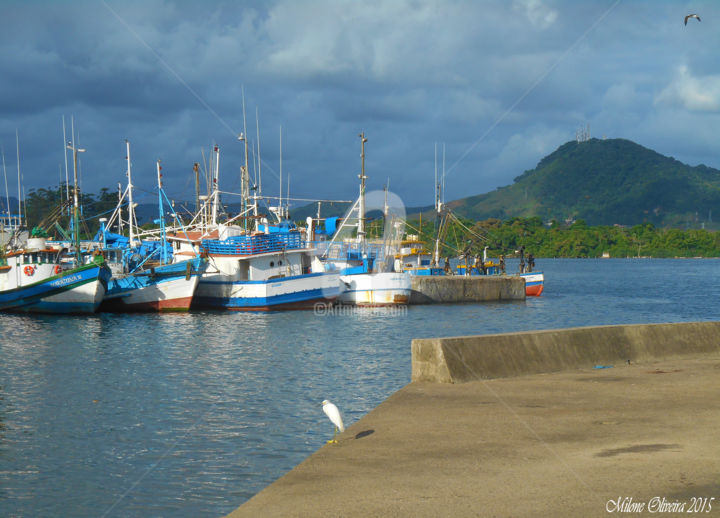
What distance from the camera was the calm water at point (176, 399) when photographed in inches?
488

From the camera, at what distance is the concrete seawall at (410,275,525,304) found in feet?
205

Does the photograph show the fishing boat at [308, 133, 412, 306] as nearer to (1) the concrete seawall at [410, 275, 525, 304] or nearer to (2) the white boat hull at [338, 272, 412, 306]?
(2) the white boat hull at [338, 272, 412, 306]

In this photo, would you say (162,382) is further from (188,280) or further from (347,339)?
(188,280)

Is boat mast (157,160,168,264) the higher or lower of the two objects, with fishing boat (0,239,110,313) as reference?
higher

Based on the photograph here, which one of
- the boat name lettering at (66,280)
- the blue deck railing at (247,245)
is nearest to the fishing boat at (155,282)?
the blue deck railing at (247,245)

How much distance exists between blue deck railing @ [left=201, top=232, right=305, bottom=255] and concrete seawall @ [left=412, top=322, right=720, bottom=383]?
122ft

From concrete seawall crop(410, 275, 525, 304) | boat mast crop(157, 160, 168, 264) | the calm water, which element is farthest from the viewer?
concrete seawall crop(410, 275, 525, 304)

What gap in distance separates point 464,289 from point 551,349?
5051cm

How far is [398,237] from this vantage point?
202 feet

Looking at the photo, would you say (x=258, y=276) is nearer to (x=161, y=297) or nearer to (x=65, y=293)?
(x=161, y=297)

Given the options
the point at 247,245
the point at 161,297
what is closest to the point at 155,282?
the point at 161,297

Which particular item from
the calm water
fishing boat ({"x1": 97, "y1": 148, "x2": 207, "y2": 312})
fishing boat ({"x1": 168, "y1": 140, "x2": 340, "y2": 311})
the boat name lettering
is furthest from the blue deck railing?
the boat name lettering

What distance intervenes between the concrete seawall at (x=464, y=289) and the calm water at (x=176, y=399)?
14663 mm

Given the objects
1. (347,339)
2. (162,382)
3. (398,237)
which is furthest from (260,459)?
(398,237)
